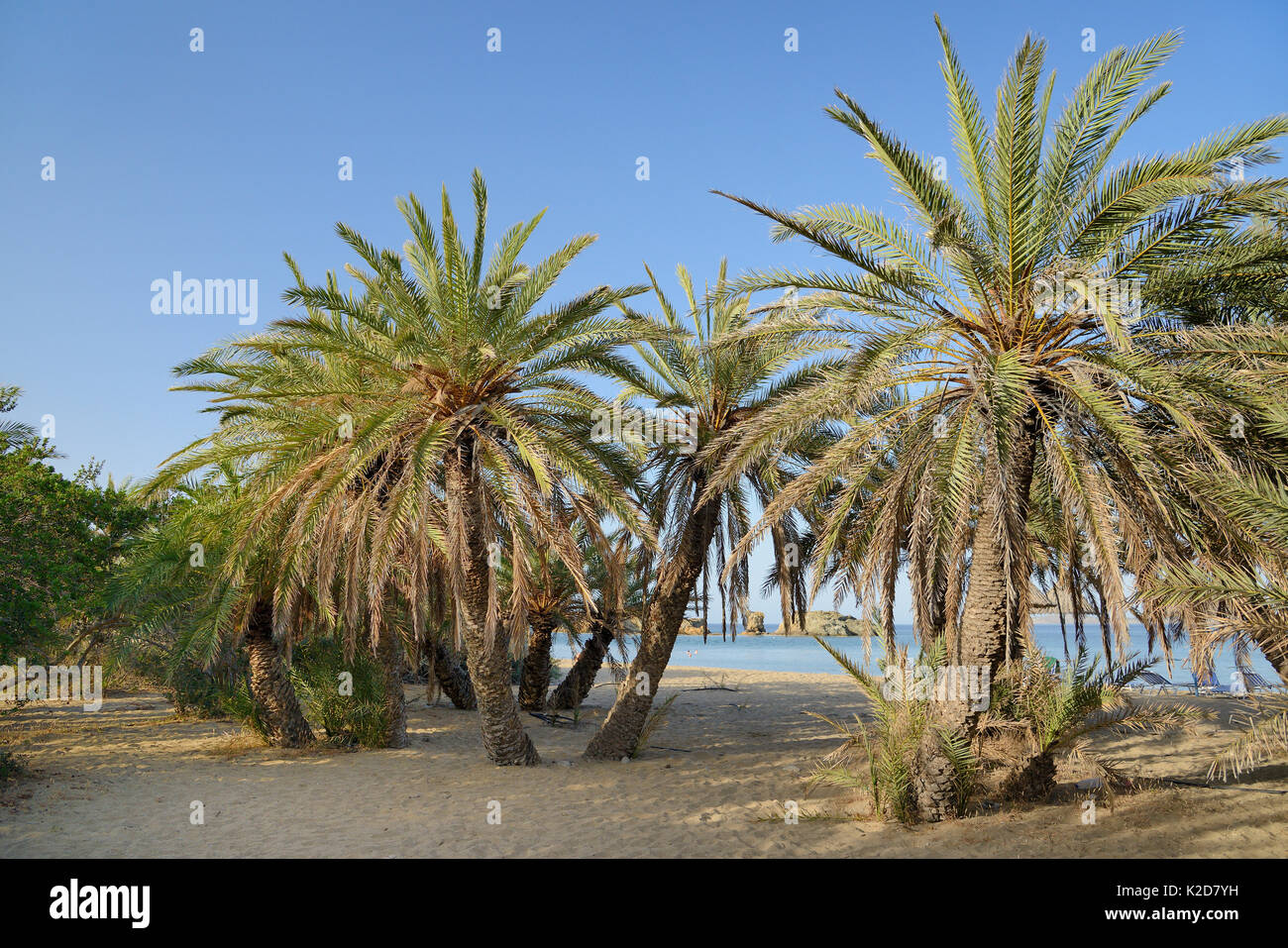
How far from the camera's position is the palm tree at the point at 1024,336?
787cm

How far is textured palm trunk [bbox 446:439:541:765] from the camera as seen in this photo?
11258 millimetres

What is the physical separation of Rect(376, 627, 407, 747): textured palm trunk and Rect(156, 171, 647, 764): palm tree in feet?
8.56

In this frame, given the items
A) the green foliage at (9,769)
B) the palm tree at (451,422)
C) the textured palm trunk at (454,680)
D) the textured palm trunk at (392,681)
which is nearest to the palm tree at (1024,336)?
the palm tree at (451,422)

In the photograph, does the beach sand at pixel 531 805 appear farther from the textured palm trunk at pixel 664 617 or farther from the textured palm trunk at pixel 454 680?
the textured palm trunk at pixel 454 680

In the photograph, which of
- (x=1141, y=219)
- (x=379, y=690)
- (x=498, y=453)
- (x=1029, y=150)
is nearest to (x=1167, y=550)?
(x=1141, y=219)

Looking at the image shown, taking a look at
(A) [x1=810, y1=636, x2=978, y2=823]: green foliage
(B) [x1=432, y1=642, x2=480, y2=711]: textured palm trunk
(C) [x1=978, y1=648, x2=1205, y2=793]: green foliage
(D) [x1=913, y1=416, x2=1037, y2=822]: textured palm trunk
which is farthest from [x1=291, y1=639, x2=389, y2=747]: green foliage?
(C) [x1=978, y1=648, x2=1205, y2=793]: green foliage

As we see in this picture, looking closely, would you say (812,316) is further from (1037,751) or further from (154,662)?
(154,662)

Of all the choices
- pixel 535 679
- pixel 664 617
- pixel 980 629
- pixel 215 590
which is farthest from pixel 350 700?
pixel 980 629

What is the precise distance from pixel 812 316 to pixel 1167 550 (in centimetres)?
469

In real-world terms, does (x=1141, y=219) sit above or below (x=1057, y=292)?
above

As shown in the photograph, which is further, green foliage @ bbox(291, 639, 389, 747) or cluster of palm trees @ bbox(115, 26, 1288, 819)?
green foliage @ bbox(291, 639, 389, 747)

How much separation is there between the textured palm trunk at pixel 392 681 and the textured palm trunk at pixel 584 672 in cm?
481

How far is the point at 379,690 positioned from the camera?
1459 cm

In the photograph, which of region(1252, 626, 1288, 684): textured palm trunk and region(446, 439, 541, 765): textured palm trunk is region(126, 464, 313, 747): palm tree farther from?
region(1252, 626, 1288, 684): textured palm trunk
